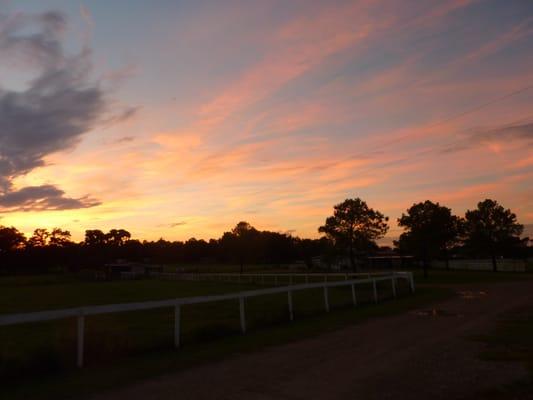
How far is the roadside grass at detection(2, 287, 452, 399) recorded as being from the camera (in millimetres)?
7716

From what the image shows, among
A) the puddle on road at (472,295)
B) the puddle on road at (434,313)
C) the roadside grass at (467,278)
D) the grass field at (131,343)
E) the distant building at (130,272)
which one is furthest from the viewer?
the distant building at (130,272)

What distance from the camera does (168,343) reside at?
36.7ft

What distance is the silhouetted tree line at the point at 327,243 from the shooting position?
5356 cm

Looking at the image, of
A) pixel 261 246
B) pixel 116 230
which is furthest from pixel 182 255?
pixel 261 246

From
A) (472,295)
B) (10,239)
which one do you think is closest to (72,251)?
(10,239)

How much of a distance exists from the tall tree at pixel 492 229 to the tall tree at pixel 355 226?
62.9 ft

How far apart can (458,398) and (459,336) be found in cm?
541

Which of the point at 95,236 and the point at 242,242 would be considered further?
the point at 95,236

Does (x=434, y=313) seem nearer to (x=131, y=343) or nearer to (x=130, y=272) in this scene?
(x=131, y=343)

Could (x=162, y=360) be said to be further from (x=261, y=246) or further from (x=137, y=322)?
(x=261, y=246)

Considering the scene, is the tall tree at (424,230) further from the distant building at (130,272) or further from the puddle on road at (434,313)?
the distant building at (130,272)

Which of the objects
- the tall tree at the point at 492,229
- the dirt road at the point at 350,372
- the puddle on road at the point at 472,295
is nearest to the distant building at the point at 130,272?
the tall tree at the point at 492,229

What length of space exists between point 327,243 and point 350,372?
5009 centimetres

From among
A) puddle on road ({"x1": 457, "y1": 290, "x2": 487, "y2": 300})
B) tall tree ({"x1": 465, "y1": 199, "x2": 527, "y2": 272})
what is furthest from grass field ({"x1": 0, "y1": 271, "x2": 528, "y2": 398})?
tall tree ({"x1": 465, "y1": 199, "x2": 527, "y2": 272})
